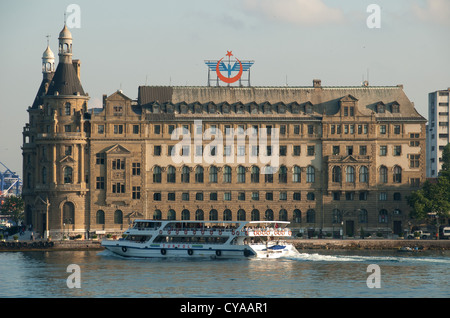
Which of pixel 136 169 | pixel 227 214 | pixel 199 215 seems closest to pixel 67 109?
pixel 136 169

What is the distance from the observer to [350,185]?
200 m

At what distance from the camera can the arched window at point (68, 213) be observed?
196m

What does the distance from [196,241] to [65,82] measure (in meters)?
51.1

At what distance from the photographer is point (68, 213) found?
196375 mm

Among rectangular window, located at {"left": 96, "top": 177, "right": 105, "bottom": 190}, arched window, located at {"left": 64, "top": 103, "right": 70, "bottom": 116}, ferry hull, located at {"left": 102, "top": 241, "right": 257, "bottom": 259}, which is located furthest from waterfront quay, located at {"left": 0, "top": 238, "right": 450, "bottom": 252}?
arched window, located at {"left": 64, "top": 103, "right": 70, "bottom": 116}

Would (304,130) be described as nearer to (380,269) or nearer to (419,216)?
(419,216)

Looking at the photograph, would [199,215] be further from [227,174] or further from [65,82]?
[65,82]

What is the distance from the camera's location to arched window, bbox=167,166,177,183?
199000 mm

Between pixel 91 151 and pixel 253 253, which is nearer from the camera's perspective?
pixel 253 253

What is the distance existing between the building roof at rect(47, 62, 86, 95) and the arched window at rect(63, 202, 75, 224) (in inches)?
798

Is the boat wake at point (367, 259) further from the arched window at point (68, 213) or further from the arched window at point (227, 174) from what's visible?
the arched window at point (68, 213)
